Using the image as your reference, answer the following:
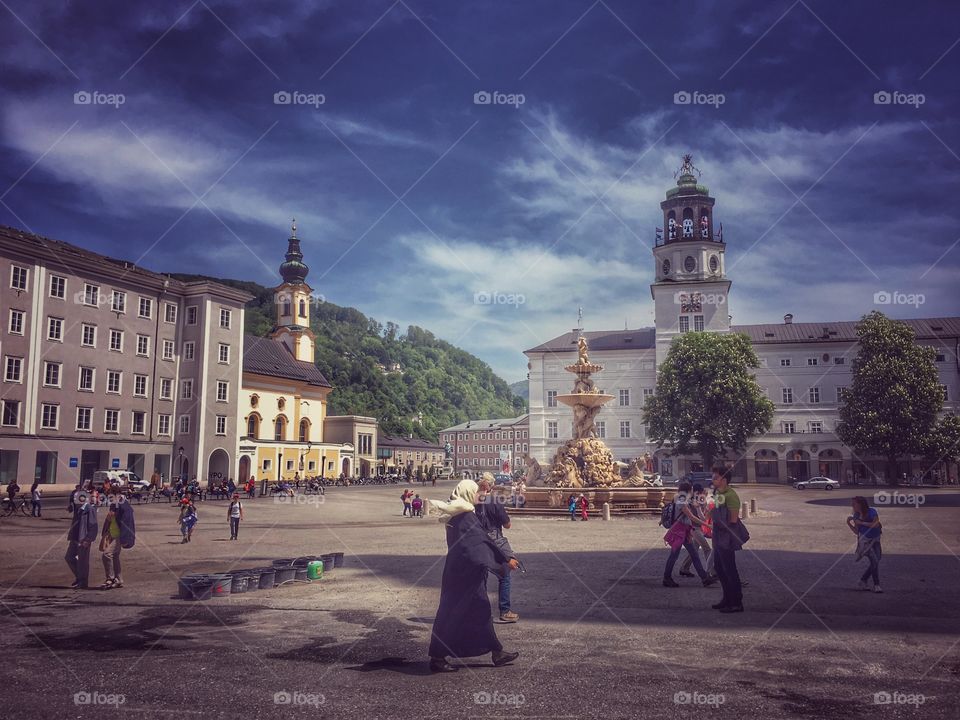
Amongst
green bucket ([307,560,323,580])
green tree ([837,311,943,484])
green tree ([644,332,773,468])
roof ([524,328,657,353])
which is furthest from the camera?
roof ([524,328,657,353])

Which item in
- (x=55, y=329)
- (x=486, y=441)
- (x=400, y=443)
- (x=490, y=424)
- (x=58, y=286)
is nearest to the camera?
(x=55, y=329)

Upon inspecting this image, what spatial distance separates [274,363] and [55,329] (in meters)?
25.6

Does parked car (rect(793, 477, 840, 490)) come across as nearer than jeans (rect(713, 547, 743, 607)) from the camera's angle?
No

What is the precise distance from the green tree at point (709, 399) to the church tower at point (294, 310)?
39.6 metres

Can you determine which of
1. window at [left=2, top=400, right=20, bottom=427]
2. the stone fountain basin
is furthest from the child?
window at [left=2, top=400, right=20, bottom=427]

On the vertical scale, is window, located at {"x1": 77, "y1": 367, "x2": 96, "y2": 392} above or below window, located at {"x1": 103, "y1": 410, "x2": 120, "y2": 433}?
above

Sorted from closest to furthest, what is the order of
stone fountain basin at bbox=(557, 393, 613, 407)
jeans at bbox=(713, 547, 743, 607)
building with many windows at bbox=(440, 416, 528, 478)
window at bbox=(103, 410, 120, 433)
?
jeans at bbox=(713, 547, 743, 607) → stone fountain basin at bbox=(557, 393, 613, 407) → window at bbox=(103, 410, 120, 433) → building with many windows at bbox=(440, 416, 528, 478)

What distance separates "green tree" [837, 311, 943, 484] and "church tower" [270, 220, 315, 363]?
179 ft

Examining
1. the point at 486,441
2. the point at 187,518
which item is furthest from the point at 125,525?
the point at 486,441

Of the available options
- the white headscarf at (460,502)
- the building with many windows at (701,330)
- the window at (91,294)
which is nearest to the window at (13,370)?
the window at (91,294)

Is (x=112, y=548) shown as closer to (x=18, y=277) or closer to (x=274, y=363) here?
(x=18, y=277)

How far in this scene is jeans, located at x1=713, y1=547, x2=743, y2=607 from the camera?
30.7 ft

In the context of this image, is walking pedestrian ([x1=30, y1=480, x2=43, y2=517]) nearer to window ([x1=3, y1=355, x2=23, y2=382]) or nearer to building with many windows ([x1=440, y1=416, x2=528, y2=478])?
window ([x1=3, y1=355, x2=23, y2=382])

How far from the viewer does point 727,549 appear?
941cm
